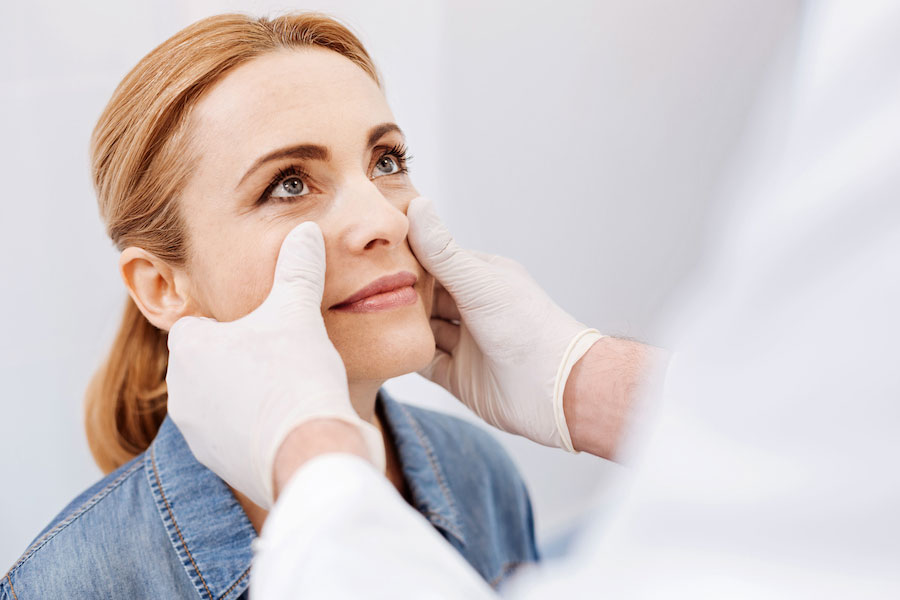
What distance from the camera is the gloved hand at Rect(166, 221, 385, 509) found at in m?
0.79

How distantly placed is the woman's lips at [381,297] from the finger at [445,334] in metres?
0.29

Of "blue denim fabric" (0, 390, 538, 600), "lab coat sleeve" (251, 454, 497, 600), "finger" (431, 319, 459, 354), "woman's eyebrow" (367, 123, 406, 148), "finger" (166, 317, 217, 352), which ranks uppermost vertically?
"woman's eyebrow" (367, 123, 406, 148)

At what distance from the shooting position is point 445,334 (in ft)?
4.69

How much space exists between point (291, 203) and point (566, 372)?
19.8 inches

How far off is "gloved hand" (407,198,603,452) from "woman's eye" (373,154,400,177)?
8 cm

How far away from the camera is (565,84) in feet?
6.40

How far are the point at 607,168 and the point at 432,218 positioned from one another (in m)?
1.02

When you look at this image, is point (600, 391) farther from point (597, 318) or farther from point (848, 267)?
point (597, 318)

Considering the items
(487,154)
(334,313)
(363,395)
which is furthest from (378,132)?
(487,154)

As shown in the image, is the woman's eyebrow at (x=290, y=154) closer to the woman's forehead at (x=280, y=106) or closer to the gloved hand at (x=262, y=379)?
the woman's forehead at (x=280, y=106)

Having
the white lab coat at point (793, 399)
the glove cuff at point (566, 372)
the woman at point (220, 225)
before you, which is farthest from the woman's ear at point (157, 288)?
the white lab coat at point (793, 399)

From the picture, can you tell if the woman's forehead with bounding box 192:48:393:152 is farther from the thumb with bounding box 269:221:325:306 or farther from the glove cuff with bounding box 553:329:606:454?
the glove cuff with bounding box 553:329:606:454

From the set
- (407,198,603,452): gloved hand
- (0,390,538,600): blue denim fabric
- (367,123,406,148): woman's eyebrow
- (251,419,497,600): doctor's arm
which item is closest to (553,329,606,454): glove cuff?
(407,198,603,452): gloved hand

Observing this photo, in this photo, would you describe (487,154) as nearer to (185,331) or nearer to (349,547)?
(185,331)
